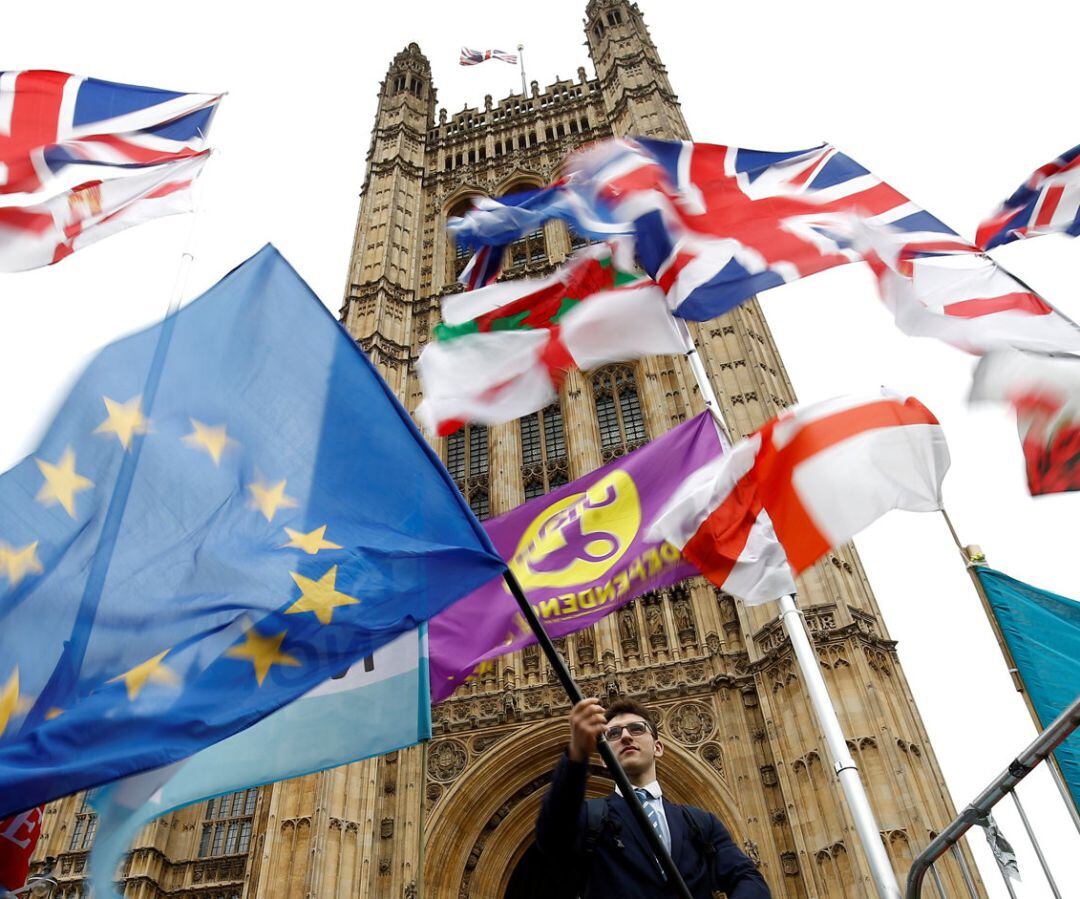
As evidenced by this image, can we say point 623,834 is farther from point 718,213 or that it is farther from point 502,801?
point 502,801

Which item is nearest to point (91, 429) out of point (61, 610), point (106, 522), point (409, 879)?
point (106, 522)

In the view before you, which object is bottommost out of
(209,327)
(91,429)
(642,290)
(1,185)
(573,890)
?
(573,890)

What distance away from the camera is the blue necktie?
323 cm

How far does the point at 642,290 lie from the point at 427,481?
2873 millimetres

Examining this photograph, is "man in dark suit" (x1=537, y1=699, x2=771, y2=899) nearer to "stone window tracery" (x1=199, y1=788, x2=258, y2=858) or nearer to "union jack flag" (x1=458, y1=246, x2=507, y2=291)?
"union jack flag" (x1=458, y1=246, x2=507, y2=291)

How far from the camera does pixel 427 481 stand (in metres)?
4.54

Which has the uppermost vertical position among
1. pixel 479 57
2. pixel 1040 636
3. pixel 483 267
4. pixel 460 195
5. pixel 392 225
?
pixel 479 57

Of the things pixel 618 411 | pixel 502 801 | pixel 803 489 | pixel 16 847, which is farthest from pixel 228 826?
pixel 803 489

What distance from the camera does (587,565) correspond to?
621 cm

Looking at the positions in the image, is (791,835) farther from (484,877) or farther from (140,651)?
(140,651)

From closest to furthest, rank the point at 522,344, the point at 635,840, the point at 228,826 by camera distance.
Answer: the point at 635,840 → the point at 522,344 → the point at 228,826

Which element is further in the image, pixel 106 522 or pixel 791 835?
pixel 791 835

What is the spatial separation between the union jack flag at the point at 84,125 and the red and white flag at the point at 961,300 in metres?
5.86

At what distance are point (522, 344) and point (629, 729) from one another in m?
3.85
